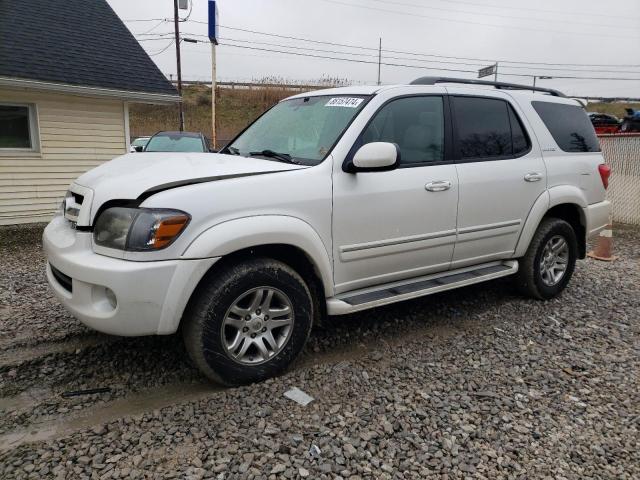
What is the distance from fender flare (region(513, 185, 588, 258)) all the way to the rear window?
433 millimetres

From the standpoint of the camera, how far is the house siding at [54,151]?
893 centimetres

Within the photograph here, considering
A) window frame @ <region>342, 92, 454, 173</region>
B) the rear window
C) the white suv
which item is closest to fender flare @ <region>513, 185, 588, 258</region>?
the white suv

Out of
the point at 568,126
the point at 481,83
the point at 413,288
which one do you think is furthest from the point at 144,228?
the point at 568,126

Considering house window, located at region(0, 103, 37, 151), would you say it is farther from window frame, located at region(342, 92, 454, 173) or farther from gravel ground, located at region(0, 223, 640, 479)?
window frame, located at region(342, 92, 454, 173)

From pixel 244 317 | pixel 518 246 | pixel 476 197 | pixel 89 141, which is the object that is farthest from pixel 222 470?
pixel 89 141

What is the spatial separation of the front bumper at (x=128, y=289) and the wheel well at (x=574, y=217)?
3686 mm

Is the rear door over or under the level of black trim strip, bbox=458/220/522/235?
over

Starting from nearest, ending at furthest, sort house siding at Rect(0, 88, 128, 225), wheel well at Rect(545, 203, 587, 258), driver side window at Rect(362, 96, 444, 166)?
1. driver side window at Rect(362, 96, 444, 166)
2. wheel well at Rect(545, 203, 587, 258)
3. house siding at Rect(0, 88, 128, 225)

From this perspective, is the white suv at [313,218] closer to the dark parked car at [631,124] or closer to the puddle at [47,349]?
the puddle at [47,349]

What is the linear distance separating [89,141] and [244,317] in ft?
27.5

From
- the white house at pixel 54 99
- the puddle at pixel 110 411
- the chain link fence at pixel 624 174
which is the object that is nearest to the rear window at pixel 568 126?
the puddle at pixel 110 411

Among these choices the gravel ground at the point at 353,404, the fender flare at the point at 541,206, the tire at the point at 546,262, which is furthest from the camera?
the tire at the point at 546,262

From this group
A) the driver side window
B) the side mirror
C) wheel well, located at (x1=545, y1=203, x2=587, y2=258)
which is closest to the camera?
the side mirror

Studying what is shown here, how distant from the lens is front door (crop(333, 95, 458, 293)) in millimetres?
3334
